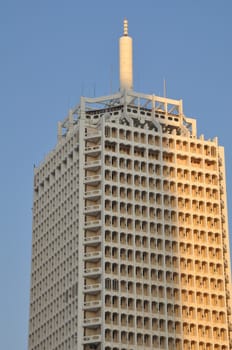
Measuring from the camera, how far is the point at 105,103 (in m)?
142

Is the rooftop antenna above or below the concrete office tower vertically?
above

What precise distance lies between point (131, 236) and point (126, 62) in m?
30.4

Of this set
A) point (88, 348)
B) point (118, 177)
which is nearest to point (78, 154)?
point (118, 177)

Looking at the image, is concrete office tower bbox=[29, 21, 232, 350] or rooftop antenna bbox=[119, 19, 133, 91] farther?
rooftop antenna bbox=[119, 19, 133, 91]

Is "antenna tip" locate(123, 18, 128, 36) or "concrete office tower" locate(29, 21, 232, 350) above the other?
"antenna tip" locate(123, 18, 128, 36)

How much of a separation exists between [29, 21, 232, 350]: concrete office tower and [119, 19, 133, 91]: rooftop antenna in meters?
0.31

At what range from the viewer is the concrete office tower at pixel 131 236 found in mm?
124812

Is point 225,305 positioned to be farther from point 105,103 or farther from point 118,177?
point 105,103

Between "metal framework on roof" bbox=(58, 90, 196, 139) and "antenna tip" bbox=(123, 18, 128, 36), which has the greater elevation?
"antenna tip" bbox=(123, 18, 128, 36)

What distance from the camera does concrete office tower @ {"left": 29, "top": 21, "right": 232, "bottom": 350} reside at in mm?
124812

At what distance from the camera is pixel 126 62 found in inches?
5689

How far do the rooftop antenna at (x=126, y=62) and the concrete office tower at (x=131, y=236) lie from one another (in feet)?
1.01

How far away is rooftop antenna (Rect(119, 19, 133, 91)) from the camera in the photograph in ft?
470

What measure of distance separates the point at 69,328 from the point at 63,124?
34.4m
